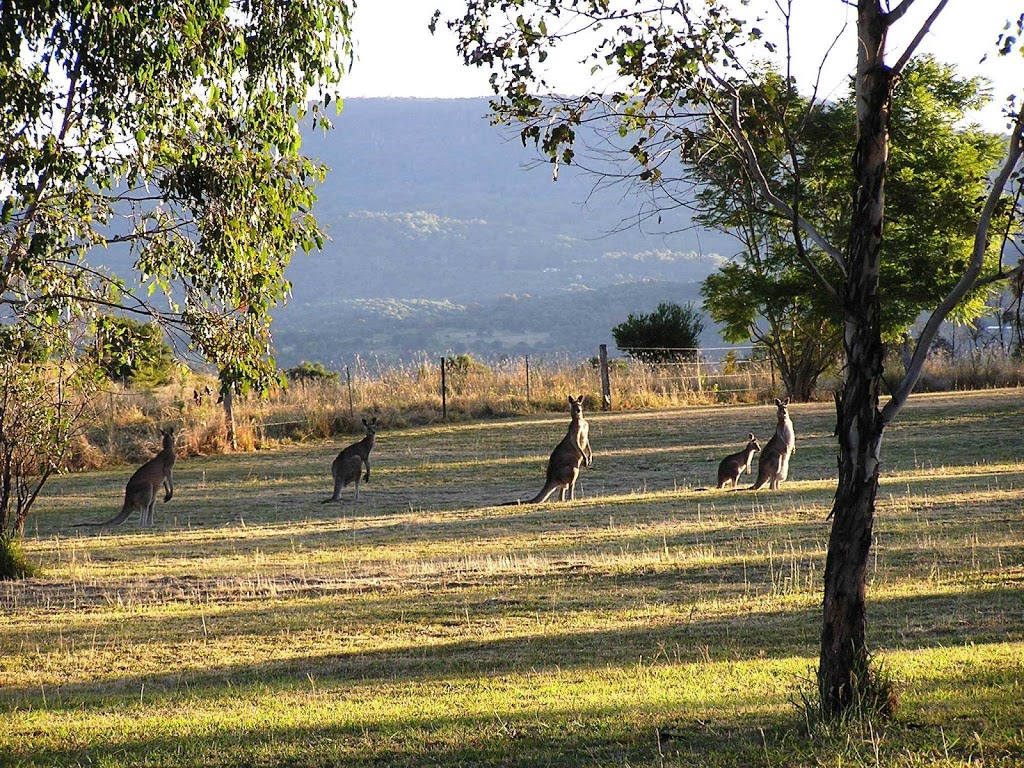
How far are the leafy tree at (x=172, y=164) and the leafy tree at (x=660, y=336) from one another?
30112 millimetres

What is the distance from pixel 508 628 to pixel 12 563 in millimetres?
6681

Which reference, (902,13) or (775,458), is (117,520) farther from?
(902,13)

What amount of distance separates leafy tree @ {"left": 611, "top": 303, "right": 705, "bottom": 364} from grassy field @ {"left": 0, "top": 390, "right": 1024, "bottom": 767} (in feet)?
60.3

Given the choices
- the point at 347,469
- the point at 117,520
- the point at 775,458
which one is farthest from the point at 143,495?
the point at 775,458

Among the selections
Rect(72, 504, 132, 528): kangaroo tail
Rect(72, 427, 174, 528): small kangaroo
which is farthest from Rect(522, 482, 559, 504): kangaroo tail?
Rect(72, 504, 132, 528): kangaroo tail

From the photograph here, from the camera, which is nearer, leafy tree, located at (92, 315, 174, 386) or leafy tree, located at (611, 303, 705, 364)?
leafy tree, located at (92, 315, 174, 386)

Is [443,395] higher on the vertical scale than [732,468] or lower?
higher

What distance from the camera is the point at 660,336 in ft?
135

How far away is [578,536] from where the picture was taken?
49.8 feet

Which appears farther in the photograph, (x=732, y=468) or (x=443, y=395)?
(x=443, y=395)

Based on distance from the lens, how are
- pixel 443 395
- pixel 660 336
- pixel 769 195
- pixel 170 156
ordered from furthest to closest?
1. pixel 660 336
2. pixel 443 395
3. pixel 170 156
4. pixel 769 195

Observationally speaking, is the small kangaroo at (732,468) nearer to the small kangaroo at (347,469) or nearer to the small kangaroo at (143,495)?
the small kangaroo at (347,469)

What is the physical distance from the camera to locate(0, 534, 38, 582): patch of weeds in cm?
1398

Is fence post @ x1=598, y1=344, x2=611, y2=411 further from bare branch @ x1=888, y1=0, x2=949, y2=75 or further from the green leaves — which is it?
bare branch @ x1=888, y1=0, x2=949, y2=75
